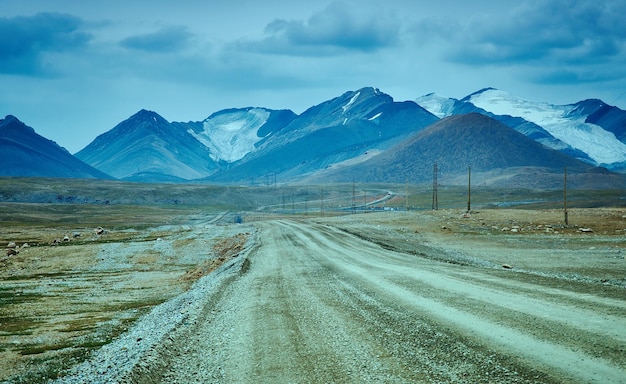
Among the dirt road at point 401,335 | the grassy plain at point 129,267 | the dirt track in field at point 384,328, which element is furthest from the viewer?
the grassy plain at point 129,267

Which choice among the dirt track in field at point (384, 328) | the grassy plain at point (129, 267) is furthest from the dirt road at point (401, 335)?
the grassy plain at point (129, 267)

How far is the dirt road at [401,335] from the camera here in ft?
39.0

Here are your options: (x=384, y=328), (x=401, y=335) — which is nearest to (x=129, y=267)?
(x=384, y=328)

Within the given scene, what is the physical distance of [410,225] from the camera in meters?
67.9

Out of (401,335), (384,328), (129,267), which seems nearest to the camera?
(401,335)

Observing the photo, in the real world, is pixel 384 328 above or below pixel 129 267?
above

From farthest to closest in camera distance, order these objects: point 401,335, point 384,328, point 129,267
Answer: point 129,267, point 384,328, point 401,335

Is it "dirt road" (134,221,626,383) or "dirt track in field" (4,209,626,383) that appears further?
"dirt track in field" (4,209,626,383)

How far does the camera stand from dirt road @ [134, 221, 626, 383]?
1188 centimetres

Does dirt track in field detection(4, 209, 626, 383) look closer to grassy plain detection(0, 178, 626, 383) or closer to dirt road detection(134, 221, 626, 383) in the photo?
dirt road detection(134, 221, 626, 383)

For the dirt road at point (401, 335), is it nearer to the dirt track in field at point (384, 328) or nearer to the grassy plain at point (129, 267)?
the dirt track in field at point (384, 328)

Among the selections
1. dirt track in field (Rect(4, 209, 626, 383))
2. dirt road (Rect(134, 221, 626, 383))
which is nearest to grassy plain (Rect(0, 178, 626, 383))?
dirt track in field (Rect(4, 209, 626, 383))

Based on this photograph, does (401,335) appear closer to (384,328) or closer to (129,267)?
(384,328)

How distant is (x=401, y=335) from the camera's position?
14.8 metres
